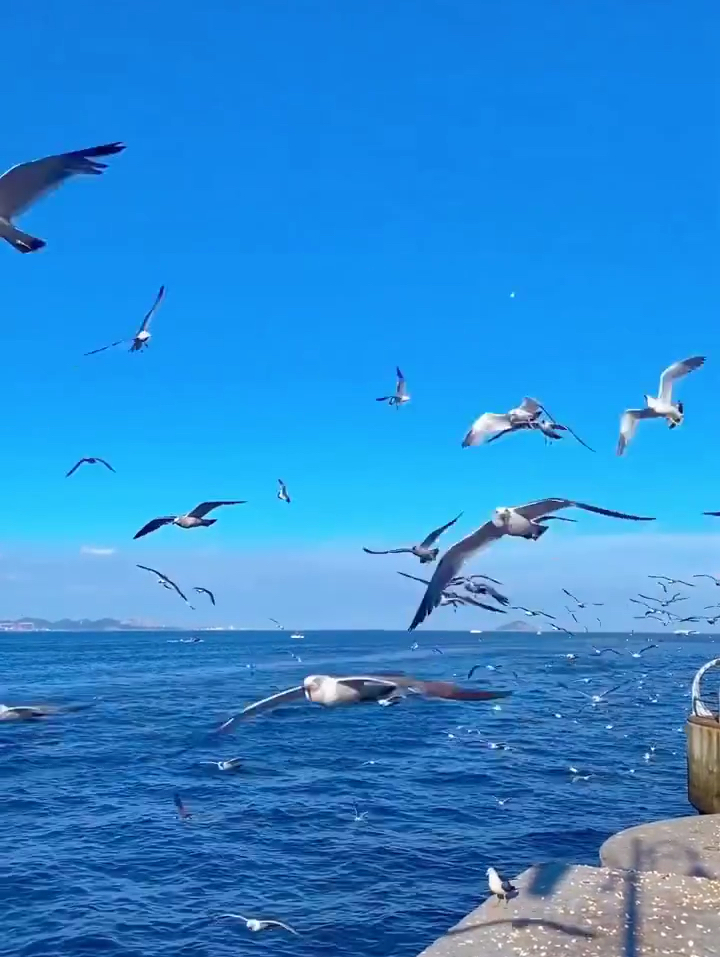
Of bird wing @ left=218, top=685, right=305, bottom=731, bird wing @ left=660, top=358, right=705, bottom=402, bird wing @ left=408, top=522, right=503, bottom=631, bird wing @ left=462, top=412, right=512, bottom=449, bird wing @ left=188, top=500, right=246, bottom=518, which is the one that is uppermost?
bird wing @ left=660, top=358, right=705, bottom=402

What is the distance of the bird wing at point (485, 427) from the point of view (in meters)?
15.1

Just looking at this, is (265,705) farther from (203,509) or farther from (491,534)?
(203,509)

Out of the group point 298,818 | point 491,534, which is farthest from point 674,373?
point 298,818

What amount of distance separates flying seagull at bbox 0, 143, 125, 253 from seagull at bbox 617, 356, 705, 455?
11.3m

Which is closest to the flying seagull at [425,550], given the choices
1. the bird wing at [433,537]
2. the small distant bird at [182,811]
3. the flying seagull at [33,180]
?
the bird wing at [433,537]

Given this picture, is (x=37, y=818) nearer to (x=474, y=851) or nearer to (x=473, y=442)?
(x=474, y=851)

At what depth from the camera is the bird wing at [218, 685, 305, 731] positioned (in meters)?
8.67

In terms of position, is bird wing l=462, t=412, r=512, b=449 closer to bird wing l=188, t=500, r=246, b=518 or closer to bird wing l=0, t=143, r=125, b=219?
bird wing l=188, t=500, r=246, b=518

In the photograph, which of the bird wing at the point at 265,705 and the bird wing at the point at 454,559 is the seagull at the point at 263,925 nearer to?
the bird wing at the point at 454,559

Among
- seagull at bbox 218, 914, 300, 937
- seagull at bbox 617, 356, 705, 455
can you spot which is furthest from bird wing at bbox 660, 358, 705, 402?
seagull at bbox 218, 914, 300, 937

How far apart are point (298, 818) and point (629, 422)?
17342mm

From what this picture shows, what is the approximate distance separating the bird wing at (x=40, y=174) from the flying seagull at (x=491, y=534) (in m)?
7.17

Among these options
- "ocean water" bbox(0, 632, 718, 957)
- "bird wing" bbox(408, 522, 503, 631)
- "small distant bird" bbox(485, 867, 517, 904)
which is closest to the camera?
"bird wing" bbox(408, 522, 503, 631)

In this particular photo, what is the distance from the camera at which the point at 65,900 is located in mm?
19500
